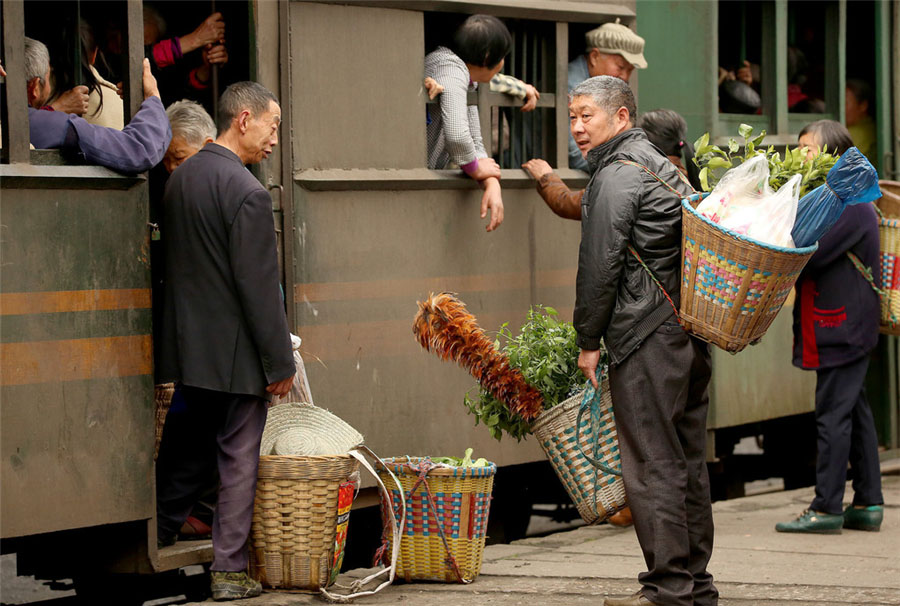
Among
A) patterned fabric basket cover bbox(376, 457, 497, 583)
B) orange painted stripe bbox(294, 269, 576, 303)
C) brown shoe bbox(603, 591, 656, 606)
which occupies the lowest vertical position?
brown shoe bbox(603, 591, 656, 606)

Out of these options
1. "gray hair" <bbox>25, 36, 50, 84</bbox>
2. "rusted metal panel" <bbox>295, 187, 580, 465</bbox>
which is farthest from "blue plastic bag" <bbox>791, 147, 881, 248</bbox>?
"gray hair" <bbox>25, 36, 50, 84</bbox>

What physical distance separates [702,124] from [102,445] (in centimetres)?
432

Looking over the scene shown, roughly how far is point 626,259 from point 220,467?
1736 millimetres

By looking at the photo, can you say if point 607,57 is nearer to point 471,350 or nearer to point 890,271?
point 890,271

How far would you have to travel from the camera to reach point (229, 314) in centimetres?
522

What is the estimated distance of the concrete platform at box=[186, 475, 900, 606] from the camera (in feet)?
18.0

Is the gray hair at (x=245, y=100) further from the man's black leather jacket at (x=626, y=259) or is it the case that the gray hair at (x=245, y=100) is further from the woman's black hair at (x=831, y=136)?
the woman's black hair at (x=831, y=136)

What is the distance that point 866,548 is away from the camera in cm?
657

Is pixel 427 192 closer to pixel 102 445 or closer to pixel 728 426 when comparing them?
pixel 102 445

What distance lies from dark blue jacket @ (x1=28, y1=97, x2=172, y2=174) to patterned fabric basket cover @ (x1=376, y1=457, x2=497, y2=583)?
1.58 m

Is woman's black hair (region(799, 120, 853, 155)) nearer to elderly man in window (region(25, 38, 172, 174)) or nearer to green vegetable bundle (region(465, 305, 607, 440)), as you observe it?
green vegetable bundle (region(465, 305, 607, 440))

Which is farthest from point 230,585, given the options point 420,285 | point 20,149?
point 420,285

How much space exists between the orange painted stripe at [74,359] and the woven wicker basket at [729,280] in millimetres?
2085

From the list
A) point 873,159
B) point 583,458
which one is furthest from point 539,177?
point 873,159
